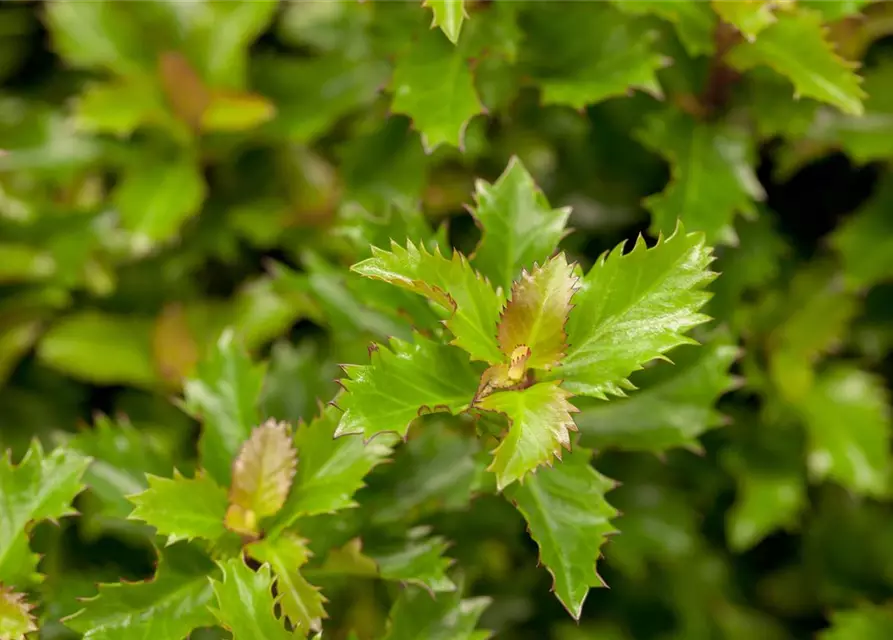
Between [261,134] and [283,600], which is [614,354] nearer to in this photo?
[283,600]

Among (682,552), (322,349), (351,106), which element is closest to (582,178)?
(351,106)

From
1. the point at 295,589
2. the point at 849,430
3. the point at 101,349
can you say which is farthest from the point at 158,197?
the point at 849,430

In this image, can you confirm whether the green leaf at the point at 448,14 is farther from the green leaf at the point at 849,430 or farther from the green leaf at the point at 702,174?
the green leaf at the point at 849,430

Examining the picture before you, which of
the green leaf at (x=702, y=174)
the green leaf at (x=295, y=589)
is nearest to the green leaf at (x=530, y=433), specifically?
the green leaf at (x=295, y=589)

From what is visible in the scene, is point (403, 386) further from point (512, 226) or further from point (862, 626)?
point (862, 626)

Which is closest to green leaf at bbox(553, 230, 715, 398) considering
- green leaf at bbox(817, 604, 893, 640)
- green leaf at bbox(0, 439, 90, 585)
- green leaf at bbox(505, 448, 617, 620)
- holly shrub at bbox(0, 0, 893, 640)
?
holly shrub at bbox(0, 0, 893, 640)
